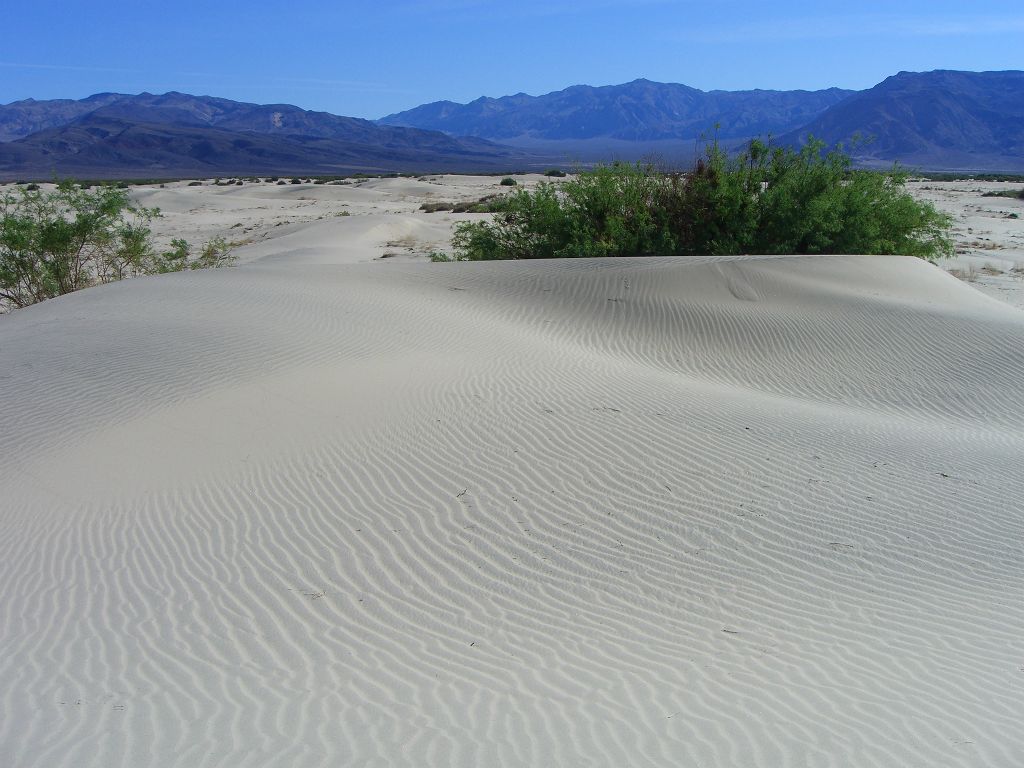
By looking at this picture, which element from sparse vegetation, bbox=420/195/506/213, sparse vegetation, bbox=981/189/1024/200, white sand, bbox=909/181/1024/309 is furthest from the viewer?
sparse vegetation, bbox=981/189/1024/200

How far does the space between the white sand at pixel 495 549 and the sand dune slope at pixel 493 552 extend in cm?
2

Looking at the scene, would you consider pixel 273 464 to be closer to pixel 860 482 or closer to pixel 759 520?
pixel 759 520

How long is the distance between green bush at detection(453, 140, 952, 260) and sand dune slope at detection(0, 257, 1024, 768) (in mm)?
6415

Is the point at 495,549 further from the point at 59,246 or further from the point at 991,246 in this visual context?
the point at 991,246

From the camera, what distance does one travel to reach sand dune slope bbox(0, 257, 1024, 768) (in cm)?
365

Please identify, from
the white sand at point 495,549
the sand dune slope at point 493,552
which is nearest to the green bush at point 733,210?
the white sand at point 495,549

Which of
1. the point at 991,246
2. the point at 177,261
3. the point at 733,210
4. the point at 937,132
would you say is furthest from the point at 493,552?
the point at 937,132

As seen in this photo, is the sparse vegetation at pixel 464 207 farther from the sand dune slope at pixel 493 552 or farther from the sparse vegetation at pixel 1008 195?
the sparse vegetation at pixel 1008 195

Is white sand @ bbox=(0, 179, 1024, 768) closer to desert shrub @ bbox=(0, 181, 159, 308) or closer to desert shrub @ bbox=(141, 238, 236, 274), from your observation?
desert shrub @ bbox=(0, 181, 159, 308)

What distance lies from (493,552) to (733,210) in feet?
42.4

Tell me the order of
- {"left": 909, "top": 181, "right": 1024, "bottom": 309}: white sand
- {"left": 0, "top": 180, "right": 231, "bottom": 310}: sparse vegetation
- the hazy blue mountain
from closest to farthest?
{"left": 0, "top": 180, "right": 231, "bottom": 310}: sparse vegetation
{"left": 909, "top": 181, "right": 1024, "bottom": 309}: white sand
the hazy blue mountain

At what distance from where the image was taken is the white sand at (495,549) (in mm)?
3654

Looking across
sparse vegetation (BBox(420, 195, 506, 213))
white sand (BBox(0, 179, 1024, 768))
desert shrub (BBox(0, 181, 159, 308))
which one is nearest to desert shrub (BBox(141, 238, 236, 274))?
desert shrub (BBox(0, 181, 159, 308))

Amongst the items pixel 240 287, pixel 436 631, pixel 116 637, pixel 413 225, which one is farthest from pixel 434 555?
pixel 413 225
